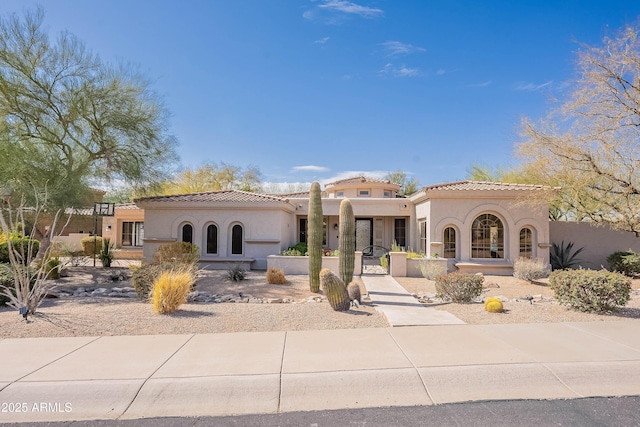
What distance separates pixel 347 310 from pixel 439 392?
4297 millimetres

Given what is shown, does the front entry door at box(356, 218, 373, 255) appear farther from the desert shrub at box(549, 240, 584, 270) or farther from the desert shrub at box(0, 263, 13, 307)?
the desert shrub at box(0, 263, 13, 307)

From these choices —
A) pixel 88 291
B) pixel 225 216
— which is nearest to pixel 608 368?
pixel 88 291

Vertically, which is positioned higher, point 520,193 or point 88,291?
point 520,193

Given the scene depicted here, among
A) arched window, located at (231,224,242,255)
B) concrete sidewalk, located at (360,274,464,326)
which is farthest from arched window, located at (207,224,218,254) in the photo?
concrete sidewalk, located at (360,274,464,326)

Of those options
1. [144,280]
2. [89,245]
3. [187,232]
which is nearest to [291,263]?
[187,232]

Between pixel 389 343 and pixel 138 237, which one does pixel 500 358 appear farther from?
pixel 138 237

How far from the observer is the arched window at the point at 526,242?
1720 cm

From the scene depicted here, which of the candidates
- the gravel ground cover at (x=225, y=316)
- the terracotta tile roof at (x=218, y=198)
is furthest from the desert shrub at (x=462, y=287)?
the terracotta tile roof at (x=218, y=198)

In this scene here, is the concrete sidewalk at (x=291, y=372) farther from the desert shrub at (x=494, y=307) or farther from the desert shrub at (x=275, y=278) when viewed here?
the desert shrub at (x=275, y=278)

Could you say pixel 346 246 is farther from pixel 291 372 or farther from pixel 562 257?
pixel 562 257

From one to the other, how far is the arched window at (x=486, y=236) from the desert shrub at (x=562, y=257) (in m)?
2.90

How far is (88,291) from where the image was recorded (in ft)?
42.2

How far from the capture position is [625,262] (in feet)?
54.2

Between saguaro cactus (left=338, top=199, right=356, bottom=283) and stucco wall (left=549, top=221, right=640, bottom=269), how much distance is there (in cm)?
1176
